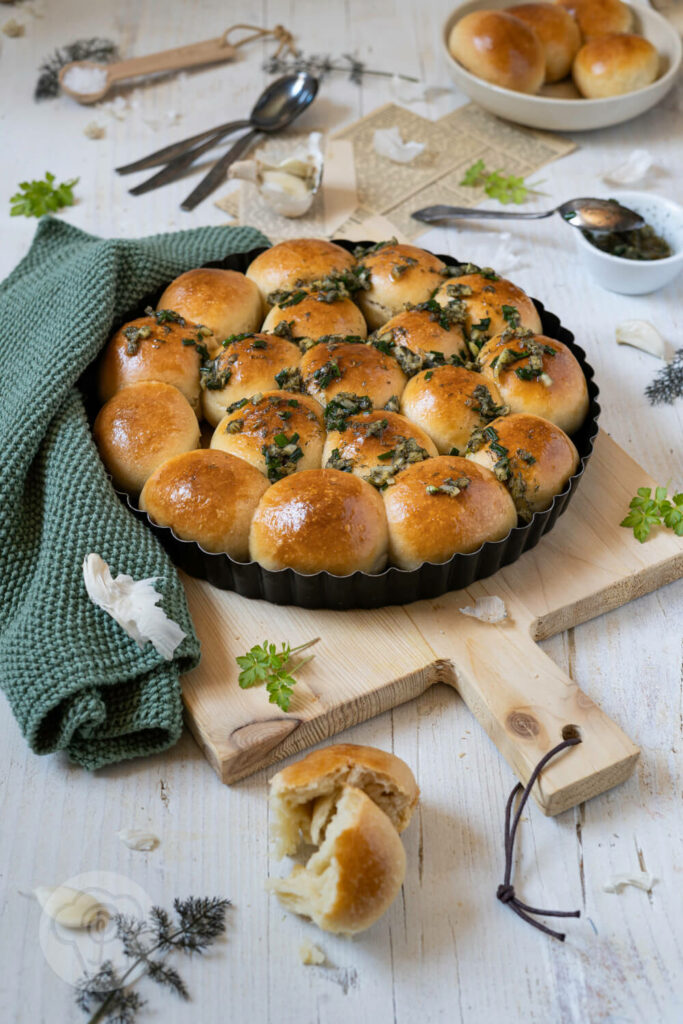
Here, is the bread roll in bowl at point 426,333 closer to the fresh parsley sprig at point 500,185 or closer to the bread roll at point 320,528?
the bread roll at point 320,528

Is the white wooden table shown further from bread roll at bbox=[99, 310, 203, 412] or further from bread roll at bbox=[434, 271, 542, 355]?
bread roll at bbox=[99, 310, 203, 412]

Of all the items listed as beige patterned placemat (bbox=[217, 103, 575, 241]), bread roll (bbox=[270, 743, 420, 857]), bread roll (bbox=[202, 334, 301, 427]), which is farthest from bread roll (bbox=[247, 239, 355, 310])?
bread roll (bbox=[270, 743, 420, 857])

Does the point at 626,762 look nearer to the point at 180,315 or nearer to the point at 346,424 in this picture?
the point at 346,424

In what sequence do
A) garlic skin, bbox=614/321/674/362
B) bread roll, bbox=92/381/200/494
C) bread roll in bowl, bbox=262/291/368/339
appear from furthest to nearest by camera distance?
garlic skin, bbox=614/321/674/362
bread roll in bowl, bbox=262/291/368/339
bread roll, bbox=92/381/200/494

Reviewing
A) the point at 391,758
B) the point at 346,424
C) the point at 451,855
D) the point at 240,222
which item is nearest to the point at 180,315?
the point at 346,424

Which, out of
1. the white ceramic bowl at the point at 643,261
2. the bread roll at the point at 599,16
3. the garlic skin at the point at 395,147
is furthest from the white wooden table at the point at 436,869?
the bread roll at the point at 599,16

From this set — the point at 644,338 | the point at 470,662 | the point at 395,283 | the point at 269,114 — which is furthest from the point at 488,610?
the point at 269,114
